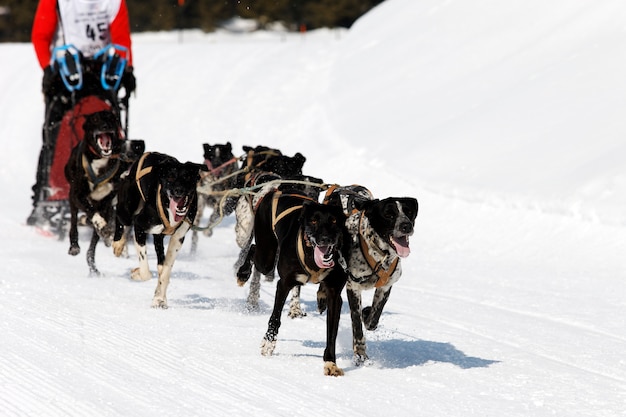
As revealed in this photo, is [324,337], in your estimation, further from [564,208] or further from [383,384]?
[564,208]

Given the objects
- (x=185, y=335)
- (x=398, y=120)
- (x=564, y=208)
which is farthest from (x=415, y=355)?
(x=398, y=120)

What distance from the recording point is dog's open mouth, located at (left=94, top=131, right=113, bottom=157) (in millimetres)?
8938

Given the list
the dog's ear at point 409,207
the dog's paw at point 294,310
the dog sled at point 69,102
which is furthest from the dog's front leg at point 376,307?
the dog sled at point 69,102

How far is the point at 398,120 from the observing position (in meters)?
15.5

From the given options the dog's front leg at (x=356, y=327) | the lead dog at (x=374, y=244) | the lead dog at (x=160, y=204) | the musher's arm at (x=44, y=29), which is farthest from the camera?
the musher's arm at (x=44, y=29)

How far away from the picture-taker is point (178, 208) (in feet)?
25.0

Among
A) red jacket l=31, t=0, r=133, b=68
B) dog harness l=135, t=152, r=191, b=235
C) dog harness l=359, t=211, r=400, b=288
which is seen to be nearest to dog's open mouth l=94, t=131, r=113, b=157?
dog harness l=135, t=152, r=191, b=235

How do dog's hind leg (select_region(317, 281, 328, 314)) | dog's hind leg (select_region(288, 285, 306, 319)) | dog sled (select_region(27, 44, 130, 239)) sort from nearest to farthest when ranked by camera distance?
1. dog's hind leg (select_region(317, 281, 328, 314))
2. dog's hind leg (select_region(288, 285, 306, 319))
3. dog sled (select_region(27, 44, 130, 239))

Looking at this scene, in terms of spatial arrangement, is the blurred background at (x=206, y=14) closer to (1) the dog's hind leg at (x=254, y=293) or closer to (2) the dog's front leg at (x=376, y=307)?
(1) the dog's hind leg at (x=254, y=293)

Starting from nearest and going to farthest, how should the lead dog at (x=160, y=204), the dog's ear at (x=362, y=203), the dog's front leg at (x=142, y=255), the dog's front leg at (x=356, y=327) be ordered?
the dog's ear at (x=362, y=203) → the dog's front leg at (x=356, y=327) → the lead dog at (x=160, y=204) → the dog's front leg at (x=142, y=255)

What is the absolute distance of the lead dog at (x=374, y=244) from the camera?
5.79 meters

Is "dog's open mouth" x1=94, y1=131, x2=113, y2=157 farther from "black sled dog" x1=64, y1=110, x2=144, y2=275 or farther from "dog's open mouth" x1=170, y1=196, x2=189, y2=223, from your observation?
"dog's open mouth" x1=170, y1=196, x2=189, y2=223

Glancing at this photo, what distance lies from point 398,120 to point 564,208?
539 centimetres

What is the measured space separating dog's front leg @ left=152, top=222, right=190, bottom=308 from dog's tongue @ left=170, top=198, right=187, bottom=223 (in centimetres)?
22
